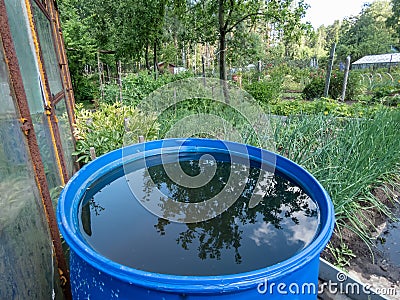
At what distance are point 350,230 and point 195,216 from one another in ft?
4.91

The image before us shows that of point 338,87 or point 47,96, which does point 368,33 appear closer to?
point 338,87

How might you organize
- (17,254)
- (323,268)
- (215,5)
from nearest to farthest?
(17,254), (323,268), (215,5)

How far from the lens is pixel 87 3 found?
1273cm

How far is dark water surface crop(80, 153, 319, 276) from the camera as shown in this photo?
1020mm

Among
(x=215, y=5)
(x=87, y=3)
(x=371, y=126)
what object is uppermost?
(x=87, y=3)

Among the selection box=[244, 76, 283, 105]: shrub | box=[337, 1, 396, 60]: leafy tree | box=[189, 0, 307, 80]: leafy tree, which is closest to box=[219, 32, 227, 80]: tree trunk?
box=[189, 0, 307, 80]: leafy tree

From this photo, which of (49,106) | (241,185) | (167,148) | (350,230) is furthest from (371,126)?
(49,106)

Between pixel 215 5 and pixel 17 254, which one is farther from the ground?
pixel 215 5

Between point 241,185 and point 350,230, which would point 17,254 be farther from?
point 350,230

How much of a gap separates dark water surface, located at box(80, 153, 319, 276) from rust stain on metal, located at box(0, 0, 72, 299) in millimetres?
187

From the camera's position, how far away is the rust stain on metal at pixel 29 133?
3.36ft

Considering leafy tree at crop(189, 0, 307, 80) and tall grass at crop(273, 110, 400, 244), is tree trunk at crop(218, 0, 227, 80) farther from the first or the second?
tall grass at crop(273, 110, 400, 244)

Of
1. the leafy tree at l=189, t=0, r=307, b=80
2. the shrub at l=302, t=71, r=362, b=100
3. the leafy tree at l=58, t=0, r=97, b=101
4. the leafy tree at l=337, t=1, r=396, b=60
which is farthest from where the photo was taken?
the leafy tree at l=337, t=1, r=396, b=60

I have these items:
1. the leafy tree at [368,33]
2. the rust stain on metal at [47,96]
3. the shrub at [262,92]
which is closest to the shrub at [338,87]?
the shrub at [262,92]
